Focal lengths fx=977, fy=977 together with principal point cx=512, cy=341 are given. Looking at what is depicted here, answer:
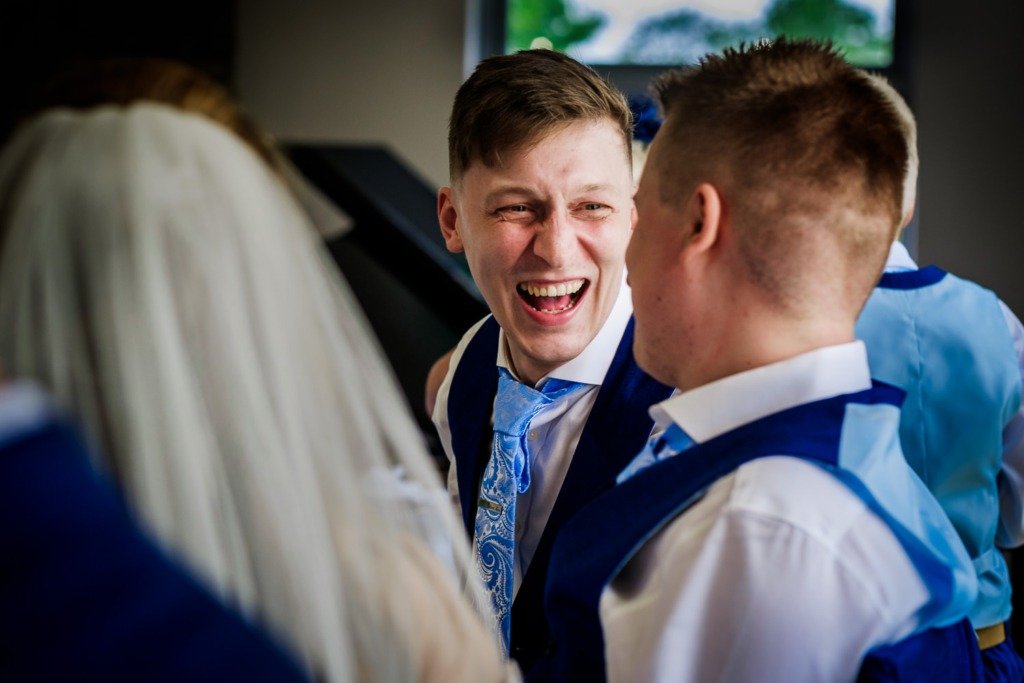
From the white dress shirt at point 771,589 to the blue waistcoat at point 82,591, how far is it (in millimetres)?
510

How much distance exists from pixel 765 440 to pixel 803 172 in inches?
11.9

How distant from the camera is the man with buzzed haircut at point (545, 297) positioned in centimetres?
153

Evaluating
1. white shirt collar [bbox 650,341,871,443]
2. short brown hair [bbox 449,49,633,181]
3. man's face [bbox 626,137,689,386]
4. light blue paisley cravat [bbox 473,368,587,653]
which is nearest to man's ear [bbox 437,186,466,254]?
short brown hair [bbox 449,49,633,181]

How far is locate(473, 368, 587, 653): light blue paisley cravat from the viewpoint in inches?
58.3

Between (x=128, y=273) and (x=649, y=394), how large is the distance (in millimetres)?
1009

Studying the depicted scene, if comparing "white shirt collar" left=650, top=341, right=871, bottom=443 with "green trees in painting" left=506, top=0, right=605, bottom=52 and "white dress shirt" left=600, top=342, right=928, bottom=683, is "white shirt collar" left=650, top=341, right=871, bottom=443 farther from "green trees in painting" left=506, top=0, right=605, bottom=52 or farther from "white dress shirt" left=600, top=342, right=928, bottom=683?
"green trees in painting" left=506, top=0, right=605, bottom=52

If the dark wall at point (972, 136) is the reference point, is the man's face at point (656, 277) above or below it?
above

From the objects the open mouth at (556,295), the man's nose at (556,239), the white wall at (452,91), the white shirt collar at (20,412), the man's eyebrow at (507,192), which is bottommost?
the white wall at (452,91)

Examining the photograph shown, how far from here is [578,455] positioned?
4.97ft

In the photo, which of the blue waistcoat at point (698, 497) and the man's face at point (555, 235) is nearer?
the blue waistcoat at point (698, 497)

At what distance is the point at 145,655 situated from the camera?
1.67ft

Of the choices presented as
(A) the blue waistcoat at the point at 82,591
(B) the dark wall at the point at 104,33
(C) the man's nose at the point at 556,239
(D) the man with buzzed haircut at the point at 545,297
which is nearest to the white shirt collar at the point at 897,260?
(D) the man with buzzed haircut at the point at 545,297

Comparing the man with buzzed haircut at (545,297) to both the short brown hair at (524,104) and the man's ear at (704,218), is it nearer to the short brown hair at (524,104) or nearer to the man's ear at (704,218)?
the short brown hair at (524,104)

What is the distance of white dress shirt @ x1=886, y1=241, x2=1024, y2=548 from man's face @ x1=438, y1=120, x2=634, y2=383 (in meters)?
0.53
